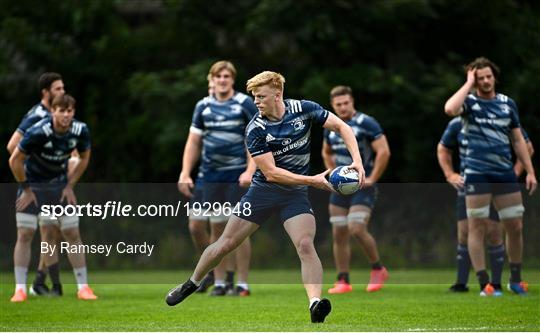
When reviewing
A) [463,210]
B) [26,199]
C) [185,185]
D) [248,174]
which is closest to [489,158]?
[463,210]

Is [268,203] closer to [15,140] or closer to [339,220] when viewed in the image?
[339,220]

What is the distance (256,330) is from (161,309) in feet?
7.22

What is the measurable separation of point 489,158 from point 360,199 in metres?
1.81

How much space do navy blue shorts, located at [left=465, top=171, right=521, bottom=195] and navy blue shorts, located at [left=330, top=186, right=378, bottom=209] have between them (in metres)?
1.54

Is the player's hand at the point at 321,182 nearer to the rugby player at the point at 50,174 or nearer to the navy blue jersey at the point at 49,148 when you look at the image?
the rugby player at the point at 50,174

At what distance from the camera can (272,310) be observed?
34.1 feet

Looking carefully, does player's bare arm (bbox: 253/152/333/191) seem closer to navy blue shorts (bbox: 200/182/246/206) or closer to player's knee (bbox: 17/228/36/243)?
navy blue shorts (bbox: 200/182/246/206)

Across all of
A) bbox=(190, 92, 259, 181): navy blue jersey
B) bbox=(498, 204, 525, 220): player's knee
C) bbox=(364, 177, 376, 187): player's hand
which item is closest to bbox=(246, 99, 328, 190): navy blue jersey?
bbox=(498, 204, 525, 220): player's knee

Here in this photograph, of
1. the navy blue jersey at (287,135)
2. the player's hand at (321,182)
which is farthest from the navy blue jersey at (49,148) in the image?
the player's hand at (321,182)

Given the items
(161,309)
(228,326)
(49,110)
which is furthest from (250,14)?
(228,326)

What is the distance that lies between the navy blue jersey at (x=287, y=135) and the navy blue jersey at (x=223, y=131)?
10.7 ft

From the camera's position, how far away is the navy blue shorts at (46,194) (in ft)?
40.2

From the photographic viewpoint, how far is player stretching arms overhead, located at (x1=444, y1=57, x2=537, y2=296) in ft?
37.7

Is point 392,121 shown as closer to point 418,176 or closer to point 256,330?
point 418,176
